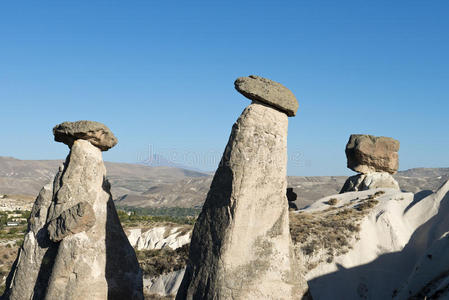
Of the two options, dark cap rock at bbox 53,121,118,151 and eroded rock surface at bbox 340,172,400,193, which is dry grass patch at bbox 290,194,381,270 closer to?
eroded rock surface at bbox 340,172,400,193

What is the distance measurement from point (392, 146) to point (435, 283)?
1885cm

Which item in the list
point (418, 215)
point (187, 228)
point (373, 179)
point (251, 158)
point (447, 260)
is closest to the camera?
point (251, 158)

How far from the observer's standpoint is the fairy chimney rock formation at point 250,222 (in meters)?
7.29

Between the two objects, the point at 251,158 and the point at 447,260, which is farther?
the point at 447,260

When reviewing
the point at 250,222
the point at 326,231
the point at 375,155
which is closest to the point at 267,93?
the point at 250,222

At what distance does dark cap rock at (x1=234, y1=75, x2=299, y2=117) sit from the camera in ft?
25.1

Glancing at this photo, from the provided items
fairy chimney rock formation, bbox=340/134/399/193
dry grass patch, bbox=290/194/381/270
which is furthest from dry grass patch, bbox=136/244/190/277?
fairy chimney rock formation, bbox=340/134/399/193

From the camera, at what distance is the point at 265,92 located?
767cm

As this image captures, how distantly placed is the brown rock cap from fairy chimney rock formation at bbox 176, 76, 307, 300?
18.8 metres

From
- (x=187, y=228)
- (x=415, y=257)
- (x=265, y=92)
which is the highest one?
(x=265, y=92)

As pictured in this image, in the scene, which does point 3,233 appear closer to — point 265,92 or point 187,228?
point 187,228

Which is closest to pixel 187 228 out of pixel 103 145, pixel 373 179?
pixel 373 179

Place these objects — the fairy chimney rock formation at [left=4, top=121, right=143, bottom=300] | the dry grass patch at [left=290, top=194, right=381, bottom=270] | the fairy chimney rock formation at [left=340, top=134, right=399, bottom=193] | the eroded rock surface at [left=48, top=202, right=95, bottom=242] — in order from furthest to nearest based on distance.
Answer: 1. the fairy chimney rock formation at [left=340, top=134, right=399, bottom=193]
2. the dry grass patch at [left=290, top=194, right=381, bottom=270]
3. the eroded rock surface at [left=48, top=202, right=95, bottom=242]
4. the fairy chimney rock formation at [left=4, top=121, right=143, bottom=300]

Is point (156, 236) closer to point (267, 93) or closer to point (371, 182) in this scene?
point (371, 182)
